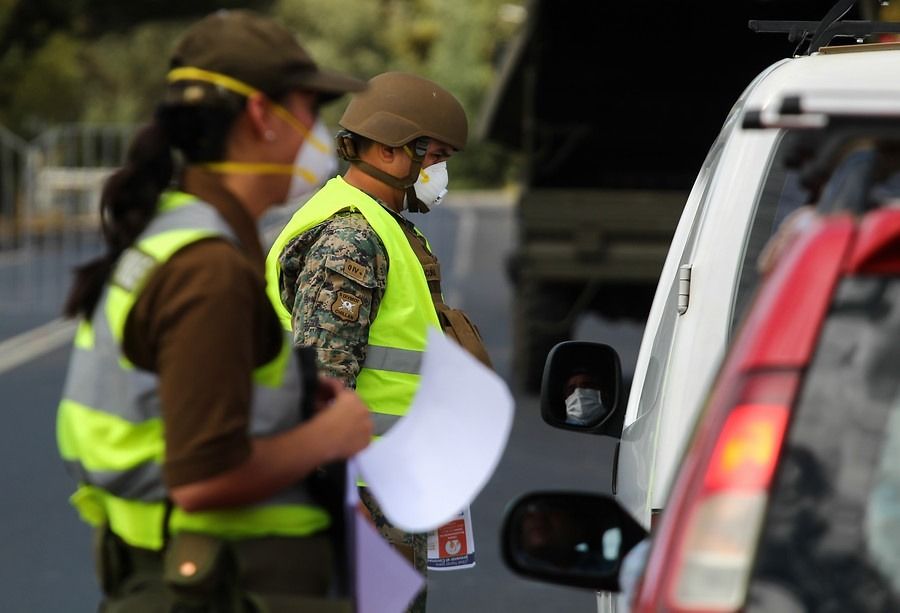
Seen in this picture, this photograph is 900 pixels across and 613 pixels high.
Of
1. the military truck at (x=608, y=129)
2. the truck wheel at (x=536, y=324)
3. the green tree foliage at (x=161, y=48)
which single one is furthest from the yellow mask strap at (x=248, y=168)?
the truck wheel at (x=536, y=324)

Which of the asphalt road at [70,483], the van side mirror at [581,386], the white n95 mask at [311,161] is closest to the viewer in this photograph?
the white n95 mask at [311,161]

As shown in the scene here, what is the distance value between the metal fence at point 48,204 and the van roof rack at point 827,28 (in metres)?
18.4

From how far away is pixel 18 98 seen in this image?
34656mm

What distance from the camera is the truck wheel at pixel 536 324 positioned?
12.7m

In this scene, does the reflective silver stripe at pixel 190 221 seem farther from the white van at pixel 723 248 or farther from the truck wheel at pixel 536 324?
the truck wheel at pixel 536 324

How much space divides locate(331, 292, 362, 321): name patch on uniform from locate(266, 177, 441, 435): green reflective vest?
4.3 inches

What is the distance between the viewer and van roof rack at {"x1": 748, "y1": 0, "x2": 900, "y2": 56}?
11.9 feet

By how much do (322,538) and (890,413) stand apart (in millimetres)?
1052

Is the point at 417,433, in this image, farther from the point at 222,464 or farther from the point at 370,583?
the point at 222,464

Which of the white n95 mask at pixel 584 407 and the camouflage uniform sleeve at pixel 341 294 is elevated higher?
the camouflage uniform sleeve at pixel 341 294

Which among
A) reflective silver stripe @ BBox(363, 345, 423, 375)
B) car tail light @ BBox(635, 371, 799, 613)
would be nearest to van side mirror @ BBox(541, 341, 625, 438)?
reflective silver stripe @ BBox(363, 345, 423, 375)

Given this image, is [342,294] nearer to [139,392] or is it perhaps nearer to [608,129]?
[139,392]

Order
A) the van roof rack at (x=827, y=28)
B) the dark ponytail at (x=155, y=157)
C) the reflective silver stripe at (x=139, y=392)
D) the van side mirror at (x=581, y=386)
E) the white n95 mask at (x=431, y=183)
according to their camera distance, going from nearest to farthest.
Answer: the reflective silver stripe at (x=139, y=392) < the dark ponytail at (x=155, y=157) < the van roof rack at (x=827, y=28) < the van side mirror at (x=581, y=386) < the white n95 mask at (x=431, y=183)

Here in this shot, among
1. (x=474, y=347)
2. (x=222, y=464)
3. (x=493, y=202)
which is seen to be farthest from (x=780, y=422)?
Result: (x=493, y=202)
